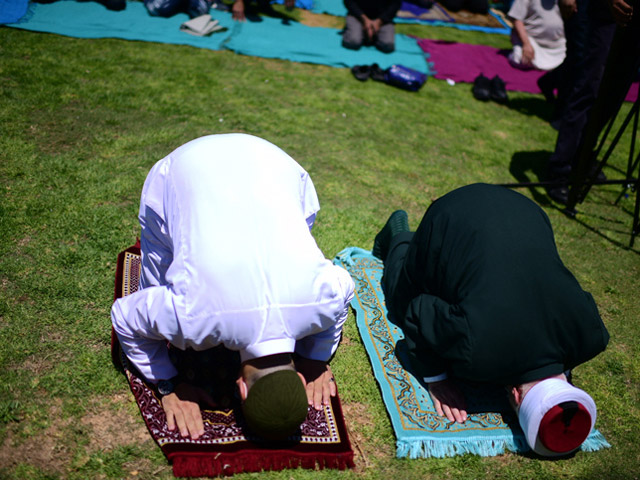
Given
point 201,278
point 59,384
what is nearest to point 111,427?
point 59,384

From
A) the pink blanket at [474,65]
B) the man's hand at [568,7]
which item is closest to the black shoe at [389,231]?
the man's hand at [568,7]

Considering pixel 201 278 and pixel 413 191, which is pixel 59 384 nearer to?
pixel 201 278

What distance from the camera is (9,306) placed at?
2754mm

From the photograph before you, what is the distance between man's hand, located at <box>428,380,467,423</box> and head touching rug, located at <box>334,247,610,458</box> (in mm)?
32

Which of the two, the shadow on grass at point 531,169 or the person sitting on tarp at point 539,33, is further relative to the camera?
the person sitting on tarp at point 539,33

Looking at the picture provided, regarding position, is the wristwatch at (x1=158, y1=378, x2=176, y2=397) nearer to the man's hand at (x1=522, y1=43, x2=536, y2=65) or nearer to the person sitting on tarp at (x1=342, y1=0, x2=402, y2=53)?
the person sitting on tarp at (x1=342, y1=0, x2=402, y2=53)

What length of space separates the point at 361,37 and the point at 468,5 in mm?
4456

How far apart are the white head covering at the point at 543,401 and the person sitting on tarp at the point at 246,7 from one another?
7065mm

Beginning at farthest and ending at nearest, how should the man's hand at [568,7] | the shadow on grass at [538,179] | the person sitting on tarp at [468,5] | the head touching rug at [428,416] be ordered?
the person sitting on tarp at [468,5], the man's hand at [568,7], the shadow on grass at [538,179], the head touching rug at [428,416]

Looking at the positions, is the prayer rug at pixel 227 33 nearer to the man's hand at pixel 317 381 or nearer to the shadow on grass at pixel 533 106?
the shadow on grass at pixel 533 106

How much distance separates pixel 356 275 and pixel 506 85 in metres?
5.32

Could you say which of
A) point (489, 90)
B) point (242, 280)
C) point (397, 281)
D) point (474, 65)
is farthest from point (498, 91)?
point (242, 280)

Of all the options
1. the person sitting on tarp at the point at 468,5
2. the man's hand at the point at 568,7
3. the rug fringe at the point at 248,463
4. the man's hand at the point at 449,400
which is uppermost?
the man's hand at the point at 568,7

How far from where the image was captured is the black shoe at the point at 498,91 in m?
6.77
